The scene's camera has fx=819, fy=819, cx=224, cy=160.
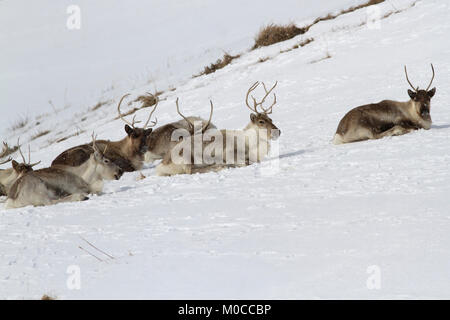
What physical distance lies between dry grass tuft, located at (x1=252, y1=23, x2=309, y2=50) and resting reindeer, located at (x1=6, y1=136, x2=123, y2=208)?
1200cm

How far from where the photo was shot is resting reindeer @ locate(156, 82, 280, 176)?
36.1 feet

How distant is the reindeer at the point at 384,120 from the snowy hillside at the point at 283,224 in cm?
24

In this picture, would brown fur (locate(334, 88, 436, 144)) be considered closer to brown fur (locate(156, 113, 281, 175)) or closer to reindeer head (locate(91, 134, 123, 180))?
brown fur (locate(156, 113, 281, 175))

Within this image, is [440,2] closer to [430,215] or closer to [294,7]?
[294,7]

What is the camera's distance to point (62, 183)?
10305mm

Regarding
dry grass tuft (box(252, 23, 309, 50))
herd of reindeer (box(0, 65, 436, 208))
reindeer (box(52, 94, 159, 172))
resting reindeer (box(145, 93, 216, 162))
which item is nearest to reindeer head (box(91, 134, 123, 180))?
herd of reindeer (box(0, 65, 436, 208))

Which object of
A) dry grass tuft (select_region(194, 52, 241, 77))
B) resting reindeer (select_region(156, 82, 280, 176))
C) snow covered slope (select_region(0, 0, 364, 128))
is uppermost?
snow covered slope (select_region(0, 0, 364, 128))

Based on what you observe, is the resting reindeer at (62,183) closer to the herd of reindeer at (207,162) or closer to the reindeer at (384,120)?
the herd of reindeer at (207,162)

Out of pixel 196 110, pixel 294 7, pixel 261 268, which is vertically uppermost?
pixel 294 7

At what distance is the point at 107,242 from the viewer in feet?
24.7

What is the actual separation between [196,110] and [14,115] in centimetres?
975

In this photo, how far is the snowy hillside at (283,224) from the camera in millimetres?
5980

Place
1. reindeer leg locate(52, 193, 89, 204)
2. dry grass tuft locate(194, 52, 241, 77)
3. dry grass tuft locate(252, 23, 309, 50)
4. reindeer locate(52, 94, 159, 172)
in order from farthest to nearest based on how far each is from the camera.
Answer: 1. dry grass tuft locate(252, 23, 309, 50)
2. dry grass tuft locate(194, 52, 241, 77)
3. reindeer locate(52, 94, 159, 172)
4. reindeer leg locate(52, 193, 89, 204)
